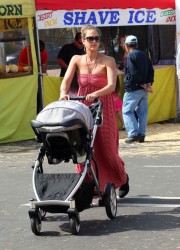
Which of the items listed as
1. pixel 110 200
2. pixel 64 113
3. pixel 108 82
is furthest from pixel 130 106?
pixel 64 113

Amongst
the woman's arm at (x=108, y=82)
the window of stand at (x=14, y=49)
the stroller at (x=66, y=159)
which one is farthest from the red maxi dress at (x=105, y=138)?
the window of stand at (x=14, y=49)

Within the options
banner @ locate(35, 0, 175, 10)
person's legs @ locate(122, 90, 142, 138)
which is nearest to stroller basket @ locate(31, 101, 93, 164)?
person's legs @ locate(122, 90, 142, 138)

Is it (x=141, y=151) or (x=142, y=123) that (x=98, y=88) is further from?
(x=142, y=123)

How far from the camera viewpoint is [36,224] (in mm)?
6457

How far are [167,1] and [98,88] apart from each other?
8.39 m

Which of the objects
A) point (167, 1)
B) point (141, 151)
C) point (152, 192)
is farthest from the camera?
point (167, 1)

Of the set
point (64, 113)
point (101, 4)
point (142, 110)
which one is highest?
point (101, 4)

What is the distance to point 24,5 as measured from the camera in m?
12.8

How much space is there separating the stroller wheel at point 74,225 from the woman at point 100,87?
843 millimetres

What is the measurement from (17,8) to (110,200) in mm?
6675

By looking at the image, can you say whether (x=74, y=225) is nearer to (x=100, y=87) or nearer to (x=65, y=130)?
(x=65, y=130)

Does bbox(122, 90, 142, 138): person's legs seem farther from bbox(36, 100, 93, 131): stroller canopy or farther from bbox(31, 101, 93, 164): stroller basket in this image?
bbox(36, 100, 93, 131): stroller canopy

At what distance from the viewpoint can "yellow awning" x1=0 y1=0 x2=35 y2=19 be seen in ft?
41.5

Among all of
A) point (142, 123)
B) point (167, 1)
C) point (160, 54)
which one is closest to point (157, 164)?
point (142, 123)
